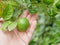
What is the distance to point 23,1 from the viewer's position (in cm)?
97

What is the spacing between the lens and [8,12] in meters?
0.95

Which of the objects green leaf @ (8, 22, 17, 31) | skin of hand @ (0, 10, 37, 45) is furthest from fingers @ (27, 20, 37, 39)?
green leaf @ (8, 22, 17, 31)

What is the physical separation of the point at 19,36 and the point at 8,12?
0.61ft

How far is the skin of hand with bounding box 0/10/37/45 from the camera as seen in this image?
40.6 inches

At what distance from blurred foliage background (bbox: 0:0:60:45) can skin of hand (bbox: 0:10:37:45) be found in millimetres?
61

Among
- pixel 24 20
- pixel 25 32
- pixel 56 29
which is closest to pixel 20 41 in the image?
pixel 25 32

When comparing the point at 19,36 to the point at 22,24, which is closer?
the point at 22,24

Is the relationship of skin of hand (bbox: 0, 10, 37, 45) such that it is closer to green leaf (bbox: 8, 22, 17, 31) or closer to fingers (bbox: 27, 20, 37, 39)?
fingers (bbox: 27, 20, 37, 39)

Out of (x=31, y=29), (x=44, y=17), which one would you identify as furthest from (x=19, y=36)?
(x=44, y=17)

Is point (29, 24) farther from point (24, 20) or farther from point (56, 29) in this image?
point (56, 29)

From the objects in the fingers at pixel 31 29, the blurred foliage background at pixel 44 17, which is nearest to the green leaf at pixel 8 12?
the blurred foliage background at pixel 44 17

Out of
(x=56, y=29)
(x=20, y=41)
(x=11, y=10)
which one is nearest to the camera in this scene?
(x=56, y=29)

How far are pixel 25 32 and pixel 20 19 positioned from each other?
0.13 metres

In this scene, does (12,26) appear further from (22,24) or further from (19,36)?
(19,36)
